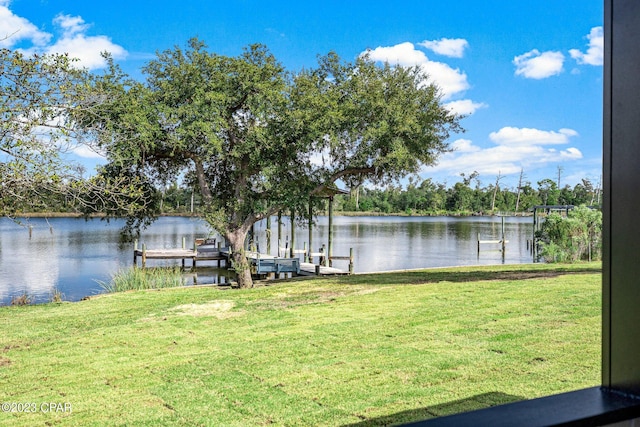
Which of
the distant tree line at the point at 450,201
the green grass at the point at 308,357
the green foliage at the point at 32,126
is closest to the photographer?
the green grass at the point at 308,357

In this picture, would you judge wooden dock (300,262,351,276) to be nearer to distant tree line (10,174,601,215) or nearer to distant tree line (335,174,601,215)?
distant tree line (10,174,601,215)

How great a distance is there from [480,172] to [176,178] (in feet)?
205

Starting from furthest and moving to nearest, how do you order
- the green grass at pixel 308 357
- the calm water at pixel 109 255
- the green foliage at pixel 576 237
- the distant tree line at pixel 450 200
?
the distant tree line at pixel 450 200, the green foliage at pixel 576 237, the calm water at pixel 109 255, the green grass at pixel 308 357

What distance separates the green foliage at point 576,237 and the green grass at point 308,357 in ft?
30.8

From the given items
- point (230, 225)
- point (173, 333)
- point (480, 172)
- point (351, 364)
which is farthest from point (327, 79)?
point (480, 172)

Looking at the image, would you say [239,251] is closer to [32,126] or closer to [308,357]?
[308,357]

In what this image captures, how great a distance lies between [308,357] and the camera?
5.32 meters

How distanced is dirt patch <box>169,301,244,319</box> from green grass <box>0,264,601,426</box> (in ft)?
0.16

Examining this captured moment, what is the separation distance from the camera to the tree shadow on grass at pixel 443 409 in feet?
11.9

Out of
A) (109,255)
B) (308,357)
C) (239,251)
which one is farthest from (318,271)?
(109,255)

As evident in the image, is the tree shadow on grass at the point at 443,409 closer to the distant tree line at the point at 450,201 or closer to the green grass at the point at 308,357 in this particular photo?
the green grass at the point at 308,357

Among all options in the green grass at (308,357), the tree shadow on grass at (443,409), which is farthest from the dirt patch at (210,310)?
the tree shadow on grass at (443,409)

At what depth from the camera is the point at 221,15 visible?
90.1 feet

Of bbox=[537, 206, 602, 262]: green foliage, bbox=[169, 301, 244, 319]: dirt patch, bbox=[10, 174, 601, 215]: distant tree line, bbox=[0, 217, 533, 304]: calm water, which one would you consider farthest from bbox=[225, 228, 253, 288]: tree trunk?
bbox=[10, 174, 601, 215]: distant tree line
